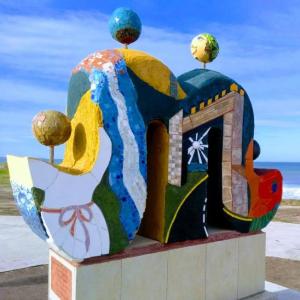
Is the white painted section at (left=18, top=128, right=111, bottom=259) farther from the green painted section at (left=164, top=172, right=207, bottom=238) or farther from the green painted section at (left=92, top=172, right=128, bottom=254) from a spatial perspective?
the green painted section at (left=164, top=172, right=207, bottom=238)

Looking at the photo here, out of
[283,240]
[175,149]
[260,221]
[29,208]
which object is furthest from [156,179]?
[283,240]

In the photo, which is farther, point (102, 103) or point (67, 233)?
point (102, 103)

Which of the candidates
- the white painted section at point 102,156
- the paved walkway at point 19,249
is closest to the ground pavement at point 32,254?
the paved walkway at point 19,249

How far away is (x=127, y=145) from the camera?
564 cm

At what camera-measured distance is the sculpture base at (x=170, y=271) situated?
5.44 m

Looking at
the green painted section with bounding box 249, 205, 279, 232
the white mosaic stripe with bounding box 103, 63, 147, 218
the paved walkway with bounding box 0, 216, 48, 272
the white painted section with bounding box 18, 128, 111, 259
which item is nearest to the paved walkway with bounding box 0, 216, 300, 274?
the paved walkway with bounding box 0, 216, 48, 272

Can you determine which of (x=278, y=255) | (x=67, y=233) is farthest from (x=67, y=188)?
(x=278, y=255)

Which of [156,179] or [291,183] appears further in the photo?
[291,183]

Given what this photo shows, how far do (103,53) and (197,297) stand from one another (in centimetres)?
401

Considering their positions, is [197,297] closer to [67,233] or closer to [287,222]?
[67,233]

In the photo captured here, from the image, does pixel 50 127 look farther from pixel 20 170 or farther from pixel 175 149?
pixel 175 149

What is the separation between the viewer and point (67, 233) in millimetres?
5082

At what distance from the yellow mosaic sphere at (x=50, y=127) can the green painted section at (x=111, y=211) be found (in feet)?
2.62

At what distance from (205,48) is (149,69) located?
5.38 feet
